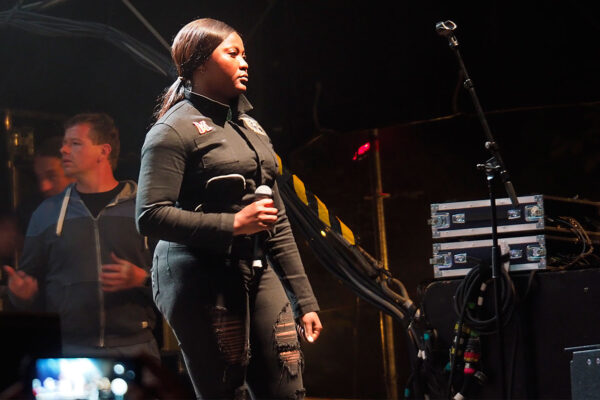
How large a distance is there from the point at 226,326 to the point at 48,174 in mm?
2577

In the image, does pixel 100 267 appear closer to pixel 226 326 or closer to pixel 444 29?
pixel 444 29

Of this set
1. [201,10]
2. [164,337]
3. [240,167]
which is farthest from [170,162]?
[201,10]

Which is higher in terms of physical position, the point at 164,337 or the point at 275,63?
the point at 275,63

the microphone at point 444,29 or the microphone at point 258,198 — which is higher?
the microphone at point 444,29

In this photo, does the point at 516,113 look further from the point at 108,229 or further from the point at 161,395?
the point at 161,395

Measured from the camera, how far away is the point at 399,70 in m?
5.02

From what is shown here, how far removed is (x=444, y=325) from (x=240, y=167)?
1981 millimetres

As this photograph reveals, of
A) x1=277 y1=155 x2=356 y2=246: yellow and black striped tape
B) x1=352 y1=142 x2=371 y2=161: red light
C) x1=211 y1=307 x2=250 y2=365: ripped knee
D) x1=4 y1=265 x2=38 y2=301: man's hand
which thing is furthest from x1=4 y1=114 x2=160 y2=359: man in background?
x1=211 y1=307 x2=250 y2=365: ripped knee

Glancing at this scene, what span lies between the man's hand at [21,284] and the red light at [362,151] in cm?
230

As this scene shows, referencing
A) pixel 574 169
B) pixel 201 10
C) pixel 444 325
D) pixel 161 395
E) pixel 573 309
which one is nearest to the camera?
pixel 161 395

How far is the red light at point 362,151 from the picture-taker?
5551 millimetres

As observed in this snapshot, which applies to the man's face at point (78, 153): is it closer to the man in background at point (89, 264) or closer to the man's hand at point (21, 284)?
the man in background at point (89, 264)

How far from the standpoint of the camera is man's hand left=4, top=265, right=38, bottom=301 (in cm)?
433

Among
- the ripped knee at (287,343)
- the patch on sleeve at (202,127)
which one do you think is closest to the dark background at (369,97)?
the patch on sleeve at (202,127)
